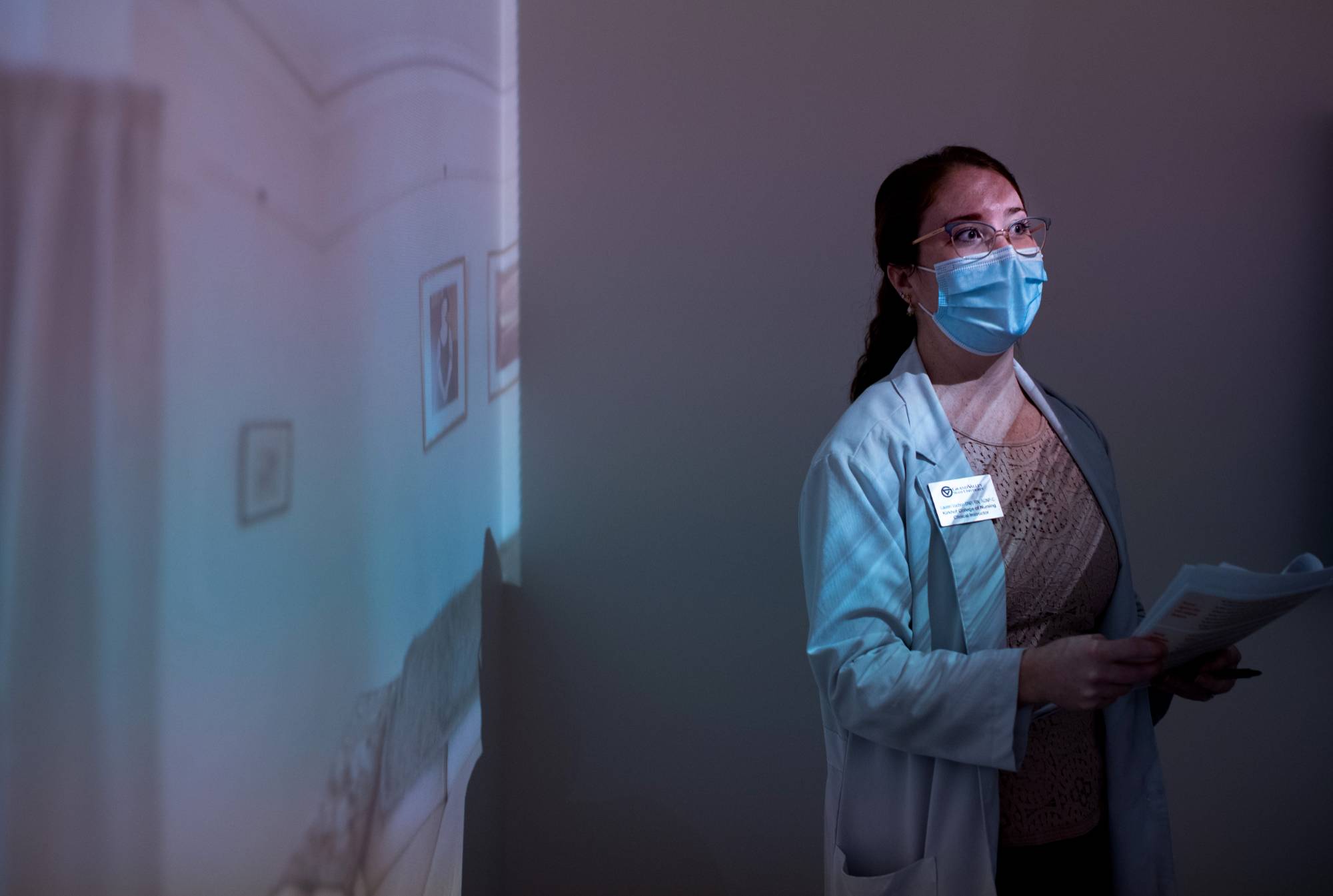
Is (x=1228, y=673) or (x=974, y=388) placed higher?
(x=974, y=388)

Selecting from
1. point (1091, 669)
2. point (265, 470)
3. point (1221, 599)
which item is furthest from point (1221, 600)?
point (265, 470)

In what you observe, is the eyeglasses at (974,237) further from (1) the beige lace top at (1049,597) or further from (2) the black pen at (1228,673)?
(2) the black pen at (1228,673)

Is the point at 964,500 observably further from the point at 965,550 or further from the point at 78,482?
the point at 78,482

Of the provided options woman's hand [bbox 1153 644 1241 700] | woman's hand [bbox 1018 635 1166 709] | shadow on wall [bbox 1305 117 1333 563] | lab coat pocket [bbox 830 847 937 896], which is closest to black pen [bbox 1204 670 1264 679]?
woman's hand [bbox 1153 644 1241 700]

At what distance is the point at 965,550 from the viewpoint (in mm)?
1508

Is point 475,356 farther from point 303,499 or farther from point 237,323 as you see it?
point 237,323

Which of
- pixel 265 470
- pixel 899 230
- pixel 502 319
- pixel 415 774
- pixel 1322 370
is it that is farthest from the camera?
pixel 1322 370

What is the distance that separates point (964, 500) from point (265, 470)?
3.09 ft

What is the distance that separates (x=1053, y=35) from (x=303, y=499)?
2.09 m

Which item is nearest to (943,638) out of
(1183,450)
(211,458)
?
(211,458)

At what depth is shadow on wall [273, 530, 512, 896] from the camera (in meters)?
1.42

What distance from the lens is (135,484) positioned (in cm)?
91

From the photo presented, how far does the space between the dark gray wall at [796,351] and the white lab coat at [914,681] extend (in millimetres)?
995

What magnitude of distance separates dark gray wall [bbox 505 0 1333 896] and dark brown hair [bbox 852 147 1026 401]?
734 mm
